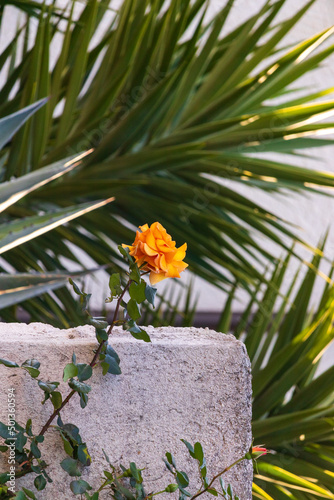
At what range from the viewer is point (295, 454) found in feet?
2.81

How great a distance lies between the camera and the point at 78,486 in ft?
1.07

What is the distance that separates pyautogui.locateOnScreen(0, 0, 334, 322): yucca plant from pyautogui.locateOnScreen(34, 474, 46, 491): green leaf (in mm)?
489

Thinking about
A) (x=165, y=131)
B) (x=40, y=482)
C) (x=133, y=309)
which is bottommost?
(x=40, y=482)

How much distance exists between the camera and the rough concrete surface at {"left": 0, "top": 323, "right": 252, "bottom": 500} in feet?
1.16

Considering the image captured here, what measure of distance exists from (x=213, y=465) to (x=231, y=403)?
40mm

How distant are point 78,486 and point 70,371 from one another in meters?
0.06

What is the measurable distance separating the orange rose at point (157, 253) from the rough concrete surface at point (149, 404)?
0.19 ft

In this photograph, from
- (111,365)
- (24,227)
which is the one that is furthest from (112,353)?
(24,227)

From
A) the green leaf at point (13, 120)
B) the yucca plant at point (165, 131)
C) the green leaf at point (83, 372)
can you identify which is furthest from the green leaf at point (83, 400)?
the yucca plant at point (165, 131)

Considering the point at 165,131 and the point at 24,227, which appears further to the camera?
the point at 165,131

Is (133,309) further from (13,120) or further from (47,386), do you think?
(13,120)

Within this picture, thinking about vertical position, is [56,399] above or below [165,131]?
below

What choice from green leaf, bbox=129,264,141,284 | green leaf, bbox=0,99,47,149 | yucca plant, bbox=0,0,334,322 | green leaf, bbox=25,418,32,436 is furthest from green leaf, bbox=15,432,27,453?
yucca plant, bbox=0,0,334,322

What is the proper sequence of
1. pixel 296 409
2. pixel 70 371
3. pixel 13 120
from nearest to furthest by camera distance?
1. pixel 70 371
2. pixel 13 120
3. pixel 296 409
